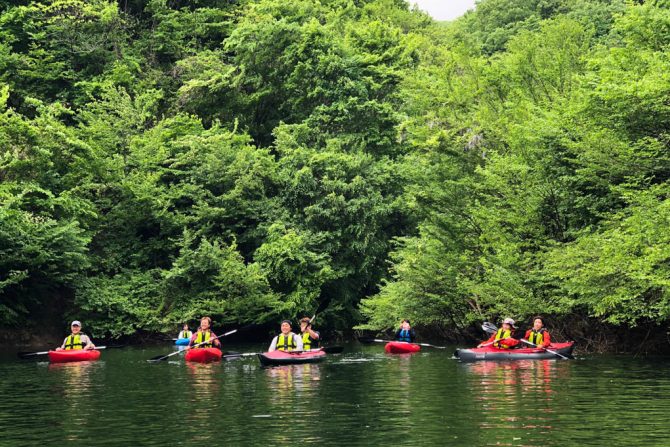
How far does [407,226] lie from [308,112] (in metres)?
7.49

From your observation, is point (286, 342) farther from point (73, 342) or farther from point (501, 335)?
point (73, 342)

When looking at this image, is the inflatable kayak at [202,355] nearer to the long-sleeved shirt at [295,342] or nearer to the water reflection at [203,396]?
the water reflection at [203,396]

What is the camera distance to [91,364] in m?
27.7

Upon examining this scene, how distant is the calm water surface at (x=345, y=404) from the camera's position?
42.2 ft

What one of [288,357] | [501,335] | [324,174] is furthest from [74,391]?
[324,174]

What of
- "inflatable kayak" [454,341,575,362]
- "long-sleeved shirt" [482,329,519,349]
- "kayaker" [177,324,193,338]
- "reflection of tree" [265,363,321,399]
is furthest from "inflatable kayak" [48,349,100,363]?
"long-sleeved shirt" [482,329,519,349]

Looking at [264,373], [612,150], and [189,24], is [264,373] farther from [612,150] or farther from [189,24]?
[189,24]

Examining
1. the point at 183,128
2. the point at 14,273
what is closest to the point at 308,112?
the point at 183,128

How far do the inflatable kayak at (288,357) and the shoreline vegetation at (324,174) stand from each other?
5871 millimetres

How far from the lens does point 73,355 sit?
28391 mm

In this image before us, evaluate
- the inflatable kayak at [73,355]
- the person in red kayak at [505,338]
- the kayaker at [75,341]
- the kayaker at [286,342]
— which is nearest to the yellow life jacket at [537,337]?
the person in red kayak at [505,338]

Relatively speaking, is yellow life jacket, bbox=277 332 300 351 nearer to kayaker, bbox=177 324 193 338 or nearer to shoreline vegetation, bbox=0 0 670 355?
shoreline vegetation, bbox=0 0 670 355

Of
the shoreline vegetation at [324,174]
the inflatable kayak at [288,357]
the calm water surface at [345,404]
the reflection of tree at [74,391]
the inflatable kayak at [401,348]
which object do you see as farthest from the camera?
the inflatable kayak at [401,348]

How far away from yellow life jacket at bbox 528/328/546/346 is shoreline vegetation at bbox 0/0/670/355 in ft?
2.72
